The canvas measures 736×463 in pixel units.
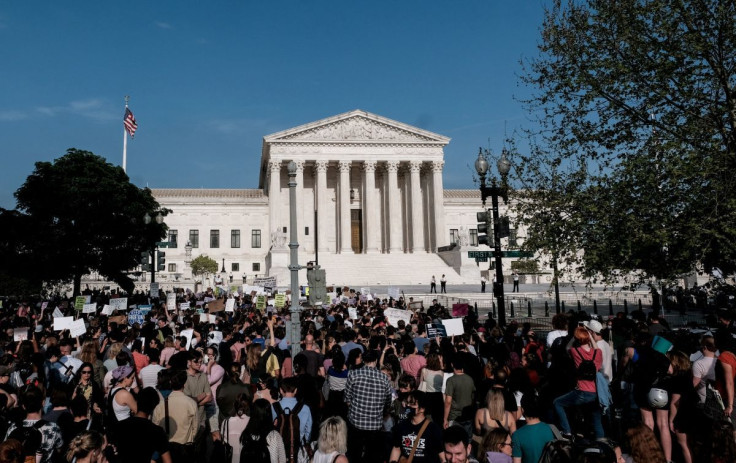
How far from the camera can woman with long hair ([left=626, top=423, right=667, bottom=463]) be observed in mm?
4023

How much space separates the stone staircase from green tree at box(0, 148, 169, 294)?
20912mm

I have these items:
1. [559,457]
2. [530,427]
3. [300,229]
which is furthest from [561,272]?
[300,229]

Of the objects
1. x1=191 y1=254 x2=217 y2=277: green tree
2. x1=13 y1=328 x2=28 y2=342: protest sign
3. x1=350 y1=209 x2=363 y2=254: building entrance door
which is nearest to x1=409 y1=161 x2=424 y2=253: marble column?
x1=350 y1=209 x2=363 y2=254: building entrance door

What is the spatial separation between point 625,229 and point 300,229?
182 ft

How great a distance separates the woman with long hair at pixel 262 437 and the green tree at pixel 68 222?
2727cm

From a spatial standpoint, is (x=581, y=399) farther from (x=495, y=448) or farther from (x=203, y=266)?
(x=203, y=266)

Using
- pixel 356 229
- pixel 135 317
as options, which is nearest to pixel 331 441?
pixel 135 317

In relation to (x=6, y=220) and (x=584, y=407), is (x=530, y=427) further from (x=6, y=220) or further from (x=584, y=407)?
(x=6, y=220)

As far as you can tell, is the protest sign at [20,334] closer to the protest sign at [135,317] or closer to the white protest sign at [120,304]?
the protest sign at [135,317]

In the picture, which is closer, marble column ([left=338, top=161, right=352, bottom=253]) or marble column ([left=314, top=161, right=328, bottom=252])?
marble column ([left=314, top=161, right=328, bottom=252])

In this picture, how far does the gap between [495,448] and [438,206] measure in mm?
58819

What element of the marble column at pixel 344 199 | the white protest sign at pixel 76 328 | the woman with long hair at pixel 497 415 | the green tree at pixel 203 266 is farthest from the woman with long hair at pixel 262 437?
the marble column at pixel 344 199

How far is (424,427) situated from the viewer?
508 centimetres

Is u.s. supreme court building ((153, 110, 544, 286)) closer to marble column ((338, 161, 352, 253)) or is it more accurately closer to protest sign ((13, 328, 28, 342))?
marble column ((338, 161, 352, 253))
